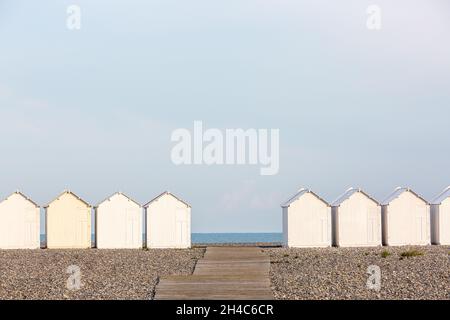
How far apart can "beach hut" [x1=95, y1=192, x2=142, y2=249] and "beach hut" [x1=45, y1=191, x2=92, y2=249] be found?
505 mm

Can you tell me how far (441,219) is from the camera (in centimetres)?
3878

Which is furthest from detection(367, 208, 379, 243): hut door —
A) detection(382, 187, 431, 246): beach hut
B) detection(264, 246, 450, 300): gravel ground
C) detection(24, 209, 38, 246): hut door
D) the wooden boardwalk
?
detection(24, 209, 38, 246): hut door

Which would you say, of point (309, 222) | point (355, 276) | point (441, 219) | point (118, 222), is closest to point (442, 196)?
point (441, 219)

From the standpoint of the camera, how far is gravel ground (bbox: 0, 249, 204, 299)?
21.1 meters

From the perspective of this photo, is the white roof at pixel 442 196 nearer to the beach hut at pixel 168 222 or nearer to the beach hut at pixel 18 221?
the beach hut at pixel 168 222

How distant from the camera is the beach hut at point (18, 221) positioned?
3759 centimetres

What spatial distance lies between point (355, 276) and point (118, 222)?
16.2 meters

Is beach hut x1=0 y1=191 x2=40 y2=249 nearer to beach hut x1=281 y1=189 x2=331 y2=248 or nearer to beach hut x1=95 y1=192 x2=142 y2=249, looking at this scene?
beach hut x1=95 y1=192 x2=142 y2=249
